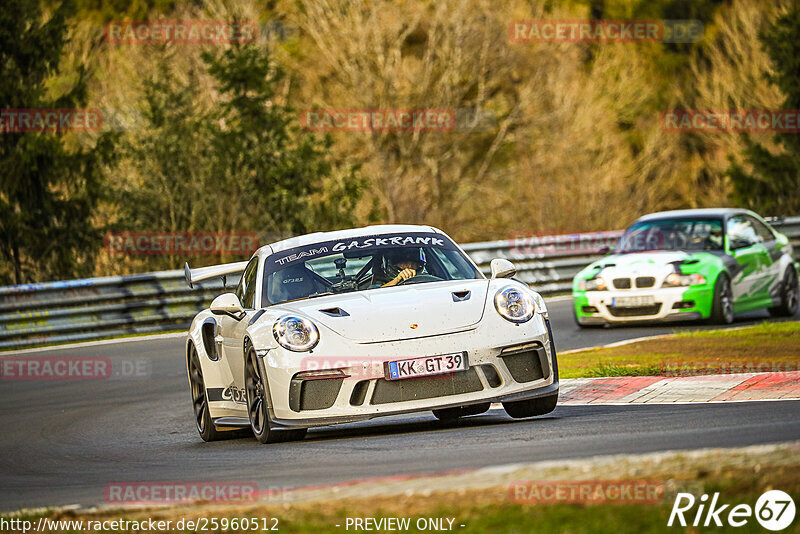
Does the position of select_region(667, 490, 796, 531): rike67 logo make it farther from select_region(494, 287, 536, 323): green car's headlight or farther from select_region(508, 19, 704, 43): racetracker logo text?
select_region(508, 19, 704, 43): racetracker logo text

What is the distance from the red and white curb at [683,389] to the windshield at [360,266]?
1.50m

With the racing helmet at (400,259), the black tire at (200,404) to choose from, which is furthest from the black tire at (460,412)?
the black tire at (200,404)

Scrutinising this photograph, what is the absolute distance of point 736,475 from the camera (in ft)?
17.9

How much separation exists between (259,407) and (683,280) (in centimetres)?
888

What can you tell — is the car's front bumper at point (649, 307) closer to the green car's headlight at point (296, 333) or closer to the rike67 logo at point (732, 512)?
the green car's headlight at point (296, 333)

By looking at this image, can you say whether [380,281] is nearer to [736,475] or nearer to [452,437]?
[452,437]

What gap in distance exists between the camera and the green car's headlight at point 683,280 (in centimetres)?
1705

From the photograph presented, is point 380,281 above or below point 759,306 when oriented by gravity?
above

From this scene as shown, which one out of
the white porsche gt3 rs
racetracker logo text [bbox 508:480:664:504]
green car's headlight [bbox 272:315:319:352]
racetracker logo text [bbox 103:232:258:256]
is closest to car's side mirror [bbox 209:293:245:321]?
the white porsche gt3 rs

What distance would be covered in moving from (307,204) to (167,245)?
387cm

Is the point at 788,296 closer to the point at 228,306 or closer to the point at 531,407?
the point at 531,407

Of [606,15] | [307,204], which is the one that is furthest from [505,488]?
[606,15]

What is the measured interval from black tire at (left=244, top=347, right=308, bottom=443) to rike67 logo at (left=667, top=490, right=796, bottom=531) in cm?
438

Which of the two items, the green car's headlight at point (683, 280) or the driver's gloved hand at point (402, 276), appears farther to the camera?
the green car's headlight at point (683, 280)
